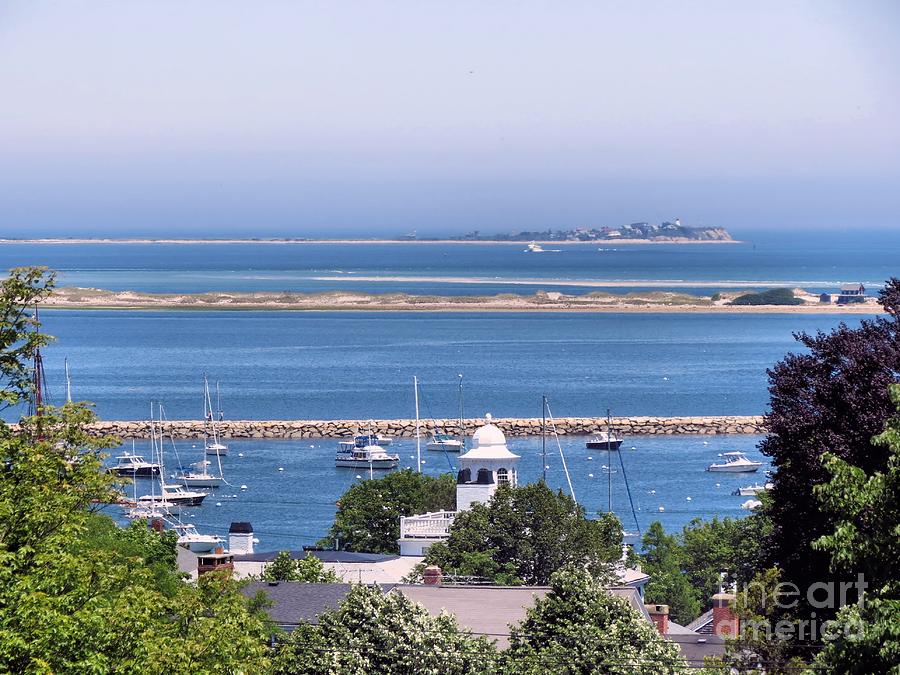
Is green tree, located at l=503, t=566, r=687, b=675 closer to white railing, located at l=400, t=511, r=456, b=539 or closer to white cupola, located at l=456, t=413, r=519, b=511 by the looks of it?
white railing, located at l=400, t=511, r=456, b=539

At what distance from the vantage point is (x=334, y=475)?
79.4 metres

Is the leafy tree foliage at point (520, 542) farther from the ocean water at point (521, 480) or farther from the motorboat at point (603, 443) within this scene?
the motorboat at point (603, 443)

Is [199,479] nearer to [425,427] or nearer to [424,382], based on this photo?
[425,427]

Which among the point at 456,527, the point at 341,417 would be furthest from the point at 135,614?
the point at 341,417

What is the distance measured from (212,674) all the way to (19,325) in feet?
21.3

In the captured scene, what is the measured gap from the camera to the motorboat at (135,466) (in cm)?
7912

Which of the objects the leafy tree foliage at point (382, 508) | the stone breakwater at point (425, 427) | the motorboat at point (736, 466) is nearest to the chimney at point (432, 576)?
the leafy tree foliage at point (382, 508)

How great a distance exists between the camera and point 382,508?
147 feet

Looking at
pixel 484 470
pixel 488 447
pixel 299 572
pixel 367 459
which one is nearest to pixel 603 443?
pixel 367 459

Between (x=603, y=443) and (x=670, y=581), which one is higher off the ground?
(x=603, y=443)

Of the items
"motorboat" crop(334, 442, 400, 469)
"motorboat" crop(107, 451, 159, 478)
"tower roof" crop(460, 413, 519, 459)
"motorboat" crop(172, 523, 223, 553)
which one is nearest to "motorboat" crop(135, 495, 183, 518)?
"motorboat" crop(172, 523, 223, 553)

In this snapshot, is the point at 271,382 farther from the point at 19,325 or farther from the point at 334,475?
the point at 19,325

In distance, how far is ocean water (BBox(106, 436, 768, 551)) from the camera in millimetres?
65062

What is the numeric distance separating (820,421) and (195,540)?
3610cm
